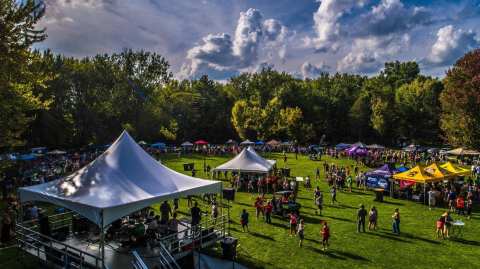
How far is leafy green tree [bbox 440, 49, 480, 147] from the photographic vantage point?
44.5 m

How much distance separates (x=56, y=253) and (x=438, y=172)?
24.3 meters

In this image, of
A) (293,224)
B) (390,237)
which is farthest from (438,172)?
(293,224)

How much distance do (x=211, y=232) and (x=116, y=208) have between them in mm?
4732

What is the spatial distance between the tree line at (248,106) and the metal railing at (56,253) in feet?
109

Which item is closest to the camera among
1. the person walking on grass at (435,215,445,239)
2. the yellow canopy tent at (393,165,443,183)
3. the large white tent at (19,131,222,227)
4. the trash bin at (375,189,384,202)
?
the large white tent at (19,131,222,227)

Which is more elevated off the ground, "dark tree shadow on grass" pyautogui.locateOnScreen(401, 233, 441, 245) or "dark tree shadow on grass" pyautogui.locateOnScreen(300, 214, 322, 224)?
"dark tree shadow on grass" pyautogui.locateOnScreen(300, 214, 322, 224)

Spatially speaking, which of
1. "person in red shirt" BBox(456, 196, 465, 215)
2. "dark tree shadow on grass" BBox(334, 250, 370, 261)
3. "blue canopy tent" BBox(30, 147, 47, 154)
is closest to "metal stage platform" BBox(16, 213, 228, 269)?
"dark tree shadow on grass" BBox(334, 250, 370, 261)

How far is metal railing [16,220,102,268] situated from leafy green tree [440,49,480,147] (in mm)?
44951

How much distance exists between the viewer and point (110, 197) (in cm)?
1205

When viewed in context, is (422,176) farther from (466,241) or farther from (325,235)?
(325,235)

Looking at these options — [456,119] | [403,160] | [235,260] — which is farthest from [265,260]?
[456,119]

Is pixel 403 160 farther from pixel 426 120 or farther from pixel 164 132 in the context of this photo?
pixel 164 132

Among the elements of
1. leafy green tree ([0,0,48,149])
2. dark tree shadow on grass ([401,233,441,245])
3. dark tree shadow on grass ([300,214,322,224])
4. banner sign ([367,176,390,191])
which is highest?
leafy green tree ([0,0,48,149])

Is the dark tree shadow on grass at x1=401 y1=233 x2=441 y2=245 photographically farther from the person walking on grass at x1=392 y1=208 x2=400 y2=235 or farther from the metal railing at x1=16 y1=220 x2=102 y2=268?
the metal railing at x1=16 y1=220 x2=102 y2=268
